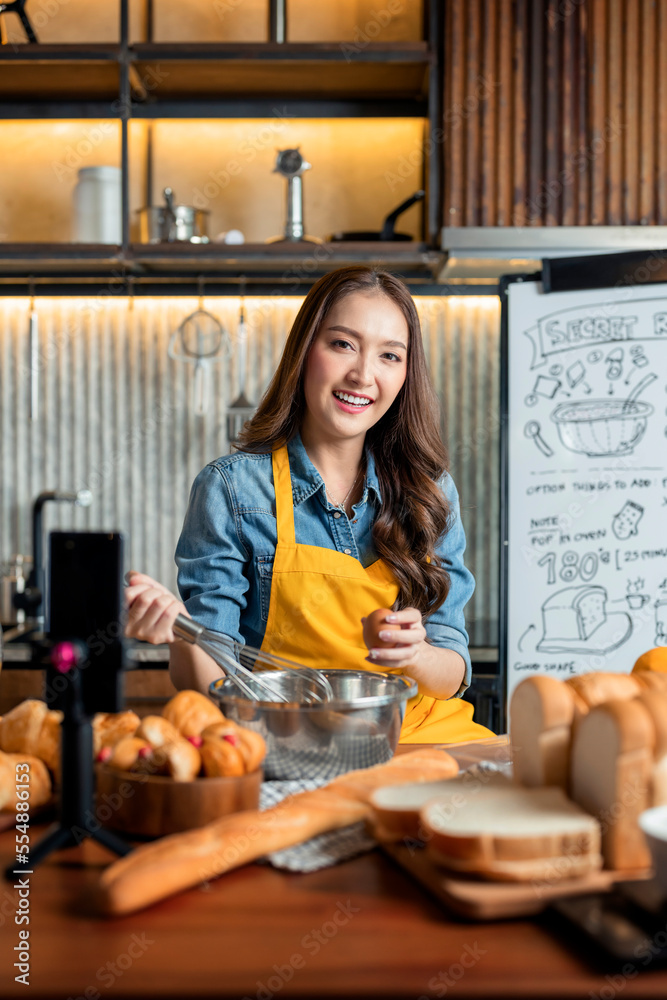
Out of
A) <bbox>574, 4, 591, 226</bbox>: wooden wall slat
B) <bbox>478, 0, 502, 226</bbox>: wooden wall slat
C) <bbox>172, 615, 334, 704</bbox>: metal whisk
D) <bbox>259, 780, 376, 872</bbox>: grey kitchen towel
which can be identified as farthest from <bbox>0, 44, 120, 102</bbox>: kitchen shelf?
<bbox>259, 780, 376, 872</bbox>: grey kitchen towel

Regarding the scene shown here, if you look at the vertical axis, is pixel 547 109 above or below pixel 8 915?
above

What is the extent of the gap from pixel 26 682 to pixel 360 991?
7.08 feet

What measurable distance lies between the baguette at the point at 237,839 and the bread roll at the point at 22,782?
147 millimetres

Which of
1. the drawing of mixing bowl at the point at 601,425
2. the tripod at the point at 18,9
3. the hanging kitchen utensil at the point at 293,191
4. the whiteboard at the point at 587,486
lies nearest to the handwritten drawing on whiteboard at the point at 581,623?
the whiteboard at the point at 587,486

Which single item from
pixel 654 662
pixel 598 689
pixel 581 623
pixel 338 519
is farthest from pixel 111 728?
pixel 581 623

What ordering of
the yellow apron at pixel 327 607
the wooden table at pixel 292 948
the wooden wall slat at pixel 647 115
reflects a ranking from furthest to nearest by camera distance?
1. the wooden wall slat at pixel 647 115
2. the yellow apron at pixel 327 607
3. the wooden table at pixel 292 948

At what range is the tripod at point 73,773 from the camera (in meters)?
0.78

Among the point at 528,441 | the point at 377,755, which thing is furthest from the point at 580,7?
the point at 377,755

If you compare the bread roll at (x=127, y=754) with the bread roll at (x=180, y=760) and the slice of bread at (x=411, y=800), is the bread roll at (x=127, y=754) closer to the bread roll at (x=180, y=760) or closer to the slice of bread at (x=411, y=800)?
the bread roll at (x=180, y=760)

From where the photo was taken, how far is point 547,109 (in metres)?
2.60

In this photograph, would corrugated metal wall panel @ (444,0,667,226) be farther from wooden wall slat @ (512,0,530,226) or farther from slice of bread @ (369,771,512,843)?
slice of bread @ (369,771,512,843)

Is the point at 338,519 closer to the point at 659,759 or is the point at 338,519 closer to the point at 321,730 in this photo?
the point at 321,730

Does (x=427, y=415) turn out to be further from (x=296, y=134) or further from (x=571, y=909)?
(x=296, y=134)

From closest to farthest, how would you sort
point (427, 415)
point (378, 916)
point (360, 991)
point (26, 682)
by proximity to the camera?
1. point (360, 991)
2. point (378, 916)
3. point (427, 415)
4. point (26, 682)
